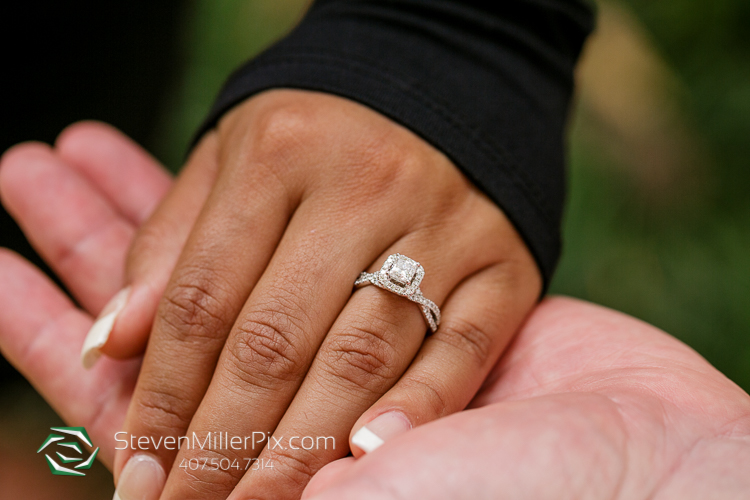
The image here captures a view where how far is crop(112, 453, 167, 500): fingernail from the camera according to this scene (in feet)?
3.70

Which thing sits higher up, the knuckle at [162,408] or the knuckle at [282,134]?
the knuckle at [282,134]

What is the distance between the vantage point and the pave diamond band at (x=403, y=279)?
1095 millimetres

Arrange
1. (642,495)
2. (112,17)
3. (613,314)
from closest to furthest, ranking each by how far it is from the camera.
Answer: (642,495), (613,314), (112,17)

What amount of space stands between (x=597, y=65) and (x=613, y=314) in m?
1.76

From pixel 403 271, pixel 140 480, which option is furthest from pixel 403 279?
pixel 140 480

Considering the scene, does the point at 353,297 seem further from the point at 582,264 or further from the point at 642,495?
the point at 582,264

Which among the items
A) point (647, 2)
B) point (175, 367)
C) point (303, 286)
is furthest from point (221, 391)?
point (647, 2)

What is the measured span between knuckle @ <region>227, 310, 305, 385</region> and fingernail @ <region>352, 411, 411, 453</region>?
0.75 ft

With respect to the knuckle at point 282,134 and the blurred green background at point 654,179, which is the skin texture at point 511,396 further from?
the blurred green background at point 654,179

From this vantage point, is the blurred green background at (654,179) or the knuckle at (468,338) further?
the blurred green background at (654,179)

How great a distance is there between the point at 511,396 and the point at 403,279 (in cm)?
38

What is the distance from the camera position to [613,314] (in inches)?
49.5

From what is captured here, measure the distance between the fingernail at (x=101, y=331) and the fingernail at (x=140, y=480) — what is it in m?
0.27

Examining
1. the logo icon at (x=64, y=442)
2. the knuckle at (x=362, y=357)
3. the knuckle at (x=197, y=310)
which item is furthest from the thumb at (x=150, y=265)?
the knuckle at (x=362, y=357)
